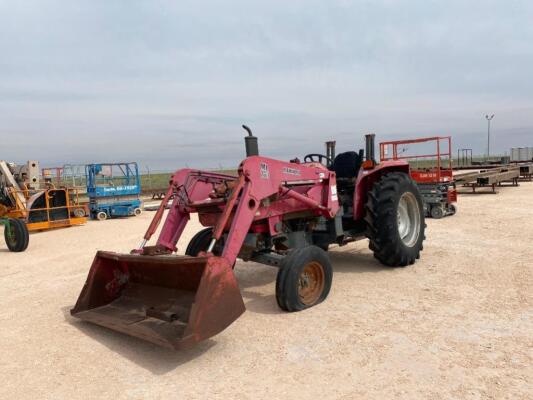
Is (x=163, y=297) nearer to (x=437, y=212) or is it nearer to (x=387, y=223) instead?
(x=387, y=223)

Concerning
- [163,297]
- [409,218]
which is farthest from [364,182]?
[163,297]

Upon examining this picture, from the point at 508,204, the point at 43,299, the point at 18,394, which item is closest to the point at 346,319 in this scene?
the point at 18,394

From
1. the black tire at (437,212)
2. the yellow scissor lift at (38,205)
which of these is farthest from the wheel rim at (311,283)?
the yellow scissor lift at (38,205)

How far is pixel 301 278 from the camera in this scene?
453 cm

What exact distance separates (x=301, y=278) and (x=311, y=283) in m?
0.19

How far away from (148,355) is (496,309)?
328cm

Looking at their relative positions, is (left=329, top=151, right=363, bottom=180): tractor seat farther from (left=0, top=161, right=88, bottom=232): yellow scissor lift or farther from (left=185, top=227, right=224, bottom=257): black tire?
(left=0, top=161, right=88, bottom=232): yellow scissor lift

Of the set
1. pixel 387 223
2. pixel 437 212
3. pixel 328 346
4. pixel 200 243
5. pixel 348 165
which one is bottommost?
pixel 328 346

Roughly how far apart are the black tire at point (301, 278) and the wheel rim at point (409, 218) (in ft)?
7.68

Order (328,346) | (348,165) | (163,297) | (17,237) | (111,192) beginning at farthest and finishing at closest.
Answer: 1. (111,192)
2. (17,237)
3. (348,165)
4. (163,297)
5. (328,346)

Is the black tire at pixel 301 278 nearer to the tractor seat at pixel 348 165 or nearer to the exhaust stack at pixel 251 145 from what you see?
the exhaust stack at pixel 251 145

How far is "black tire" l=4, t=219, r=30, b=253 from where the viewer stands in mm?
8930

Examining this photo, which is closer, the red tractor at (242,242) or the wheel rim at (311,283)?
the red tractor at (242,242)

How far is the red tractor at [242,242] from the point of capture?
3.55 meters
